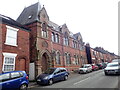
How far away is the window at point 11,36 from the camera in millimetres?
12705

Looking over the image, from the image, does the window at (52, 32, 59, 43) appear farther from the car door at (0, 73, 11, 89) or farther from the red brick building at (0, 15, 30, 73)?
the car door at (0, 73, 11, 89)

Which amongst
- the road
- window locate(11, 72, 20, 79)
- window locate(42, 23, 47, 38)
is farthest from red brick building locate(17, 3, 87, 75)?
window locate(11, 72, 20, 79)

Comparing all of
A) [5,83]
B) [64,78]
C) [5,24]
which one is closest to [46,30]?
[5,24]

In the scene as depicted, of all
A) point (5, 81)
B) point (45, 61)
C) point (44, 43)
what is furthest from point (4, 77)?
point (45, 61)

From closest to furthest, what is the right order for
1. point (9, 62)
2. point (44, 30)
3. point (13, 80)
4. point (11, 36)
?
point (13, 80) → point (9, 62) → point (11, 36) → point (44, 30)

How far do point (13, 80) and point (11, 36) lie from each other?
657 centimetres

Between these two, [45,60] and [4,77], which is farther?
[45,60]

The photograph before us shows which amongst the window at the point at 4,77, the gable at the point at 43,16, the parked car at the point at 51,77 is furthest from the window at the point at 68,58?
the window at the point at 4,77

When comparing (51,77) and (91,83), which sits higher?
(51,77)

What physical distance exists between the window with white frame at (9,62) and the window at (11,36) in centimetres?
142

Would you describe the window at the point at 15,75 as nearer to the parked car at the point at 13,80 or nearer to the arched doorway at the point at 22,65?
the parked car at the point at 13,80

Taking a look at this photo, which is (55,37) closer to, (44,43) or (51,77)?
(44,43)

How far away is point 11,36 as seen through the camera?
13.1m

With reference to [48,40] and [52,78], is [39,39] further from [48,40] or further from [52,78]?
[52,78]
